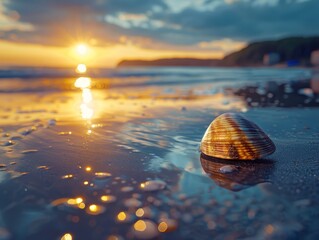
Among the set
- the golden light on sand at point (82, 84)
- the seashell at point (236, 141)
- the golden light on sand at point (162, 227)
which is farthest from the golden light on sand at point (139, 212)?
the golden light on sand at point (82, 84)

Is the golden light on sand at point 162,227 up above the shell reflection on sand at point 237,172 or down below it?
below

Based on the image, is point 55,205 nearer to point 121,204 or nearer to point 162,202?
point 121,204

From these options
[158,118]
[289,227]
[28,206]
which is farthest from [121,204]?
[158,118]

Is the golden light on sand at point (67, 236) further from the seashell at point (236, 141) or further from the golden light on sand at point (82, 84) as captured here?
the golden light on sand at point (82, 84)

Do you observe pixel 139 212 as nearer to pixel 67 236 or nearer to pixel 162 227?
pixel 162 227

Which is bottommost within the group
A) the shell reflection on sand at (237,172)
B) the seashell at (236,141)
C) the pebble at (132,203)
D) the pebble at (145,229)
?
the pebble at (132,203)
